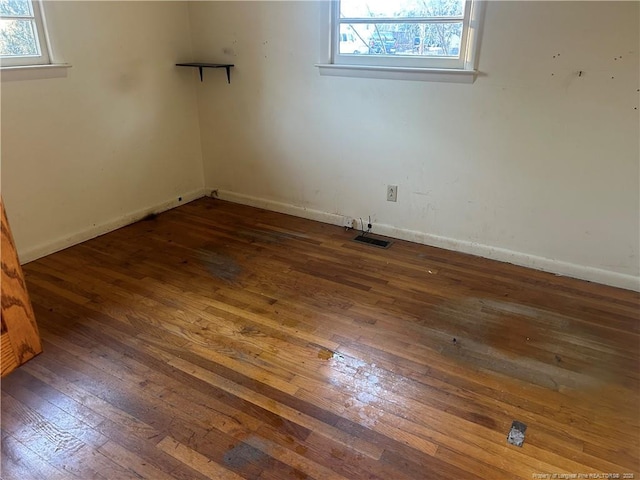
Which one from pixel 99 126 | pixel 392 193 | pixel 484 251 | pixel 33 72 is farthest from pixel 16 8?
pixel 484 251

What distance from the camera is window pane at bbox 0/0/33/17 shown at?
7.99 feet

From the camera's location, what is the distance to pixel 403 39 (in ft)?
9.04

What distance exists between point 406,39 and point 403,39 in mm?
19

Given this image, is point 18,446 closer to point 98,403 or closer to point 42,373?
point 98,403

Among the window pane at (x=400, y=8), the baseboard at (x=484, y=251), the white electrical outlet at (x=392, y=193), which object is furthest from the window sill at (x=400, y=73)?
the baseboard at (x=484, y=251)

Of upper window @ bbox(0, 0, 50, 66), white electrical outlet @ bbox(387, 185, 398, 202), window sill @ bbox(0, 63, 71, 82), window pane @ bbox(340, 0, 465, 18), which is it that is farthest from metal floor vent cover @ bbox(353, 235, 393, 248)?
upper window @ bbox(0, 0, 50, 66)

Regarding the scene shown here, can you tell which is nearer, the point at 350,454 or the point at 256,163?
the point at 350,454

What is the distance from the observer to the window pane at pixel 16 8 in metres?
2.44

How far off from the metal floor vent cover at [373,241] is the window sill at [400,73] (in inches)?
41.7

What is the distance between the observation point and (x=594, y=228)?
2.57m

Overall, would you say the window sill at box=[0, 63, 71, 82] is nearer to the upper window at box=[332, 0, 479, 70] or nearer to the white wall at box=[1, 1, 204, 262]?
the white wall at box=[1, 1, 204, 262]

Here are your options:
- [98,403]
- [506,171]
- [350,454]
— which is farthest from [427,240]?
[98,403]

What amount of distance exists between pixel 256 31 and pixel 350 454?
9.20 ft

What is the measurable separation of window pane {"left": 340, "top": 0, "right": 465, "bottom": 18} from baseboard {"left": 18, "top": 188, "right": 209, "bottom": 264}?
1895 millimetres
